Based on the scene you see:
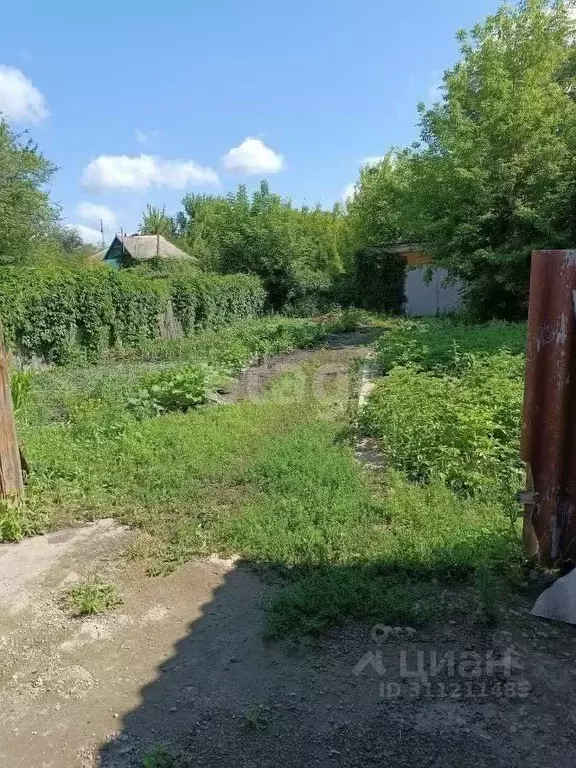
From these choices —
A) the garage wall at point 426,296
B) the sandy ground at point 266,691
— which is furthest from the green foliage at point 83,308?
the sandy ground at point 266,691

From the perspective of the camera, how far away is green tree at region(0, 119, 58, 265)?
19062mm

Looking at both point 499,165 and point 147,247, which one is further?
point 147,247

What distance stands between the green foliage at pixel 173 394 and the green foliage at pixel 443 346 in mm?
2990

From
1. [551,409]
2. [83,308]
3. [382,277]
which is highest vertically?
[382,277]

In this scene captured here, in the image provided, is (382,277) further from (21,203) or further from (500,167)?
(21,203)

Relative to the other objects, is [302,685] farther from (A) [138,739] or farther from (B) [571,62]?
→ (B) [571,62]

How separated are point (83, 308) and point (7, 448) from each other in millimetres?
9880

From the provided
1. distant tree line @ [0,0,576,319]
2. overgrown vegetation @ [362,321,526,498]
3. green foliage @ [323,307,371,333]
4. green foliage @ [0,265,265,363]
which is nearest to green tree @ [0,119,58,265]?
distant tree line @ [0,0,576,319]

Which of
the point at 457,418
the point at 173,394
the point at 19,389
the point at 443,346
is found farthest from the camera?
the point at 443,346

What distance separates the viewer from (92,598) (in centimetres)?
320

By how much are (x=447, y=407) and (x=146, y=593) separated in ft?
11.2

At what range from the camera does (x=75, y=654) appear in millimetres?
2775

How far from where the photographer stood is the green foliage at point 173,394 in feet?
25.1

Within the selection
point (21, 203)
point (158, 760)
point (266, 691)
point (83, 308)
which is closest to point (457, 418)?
point (266, 691)
